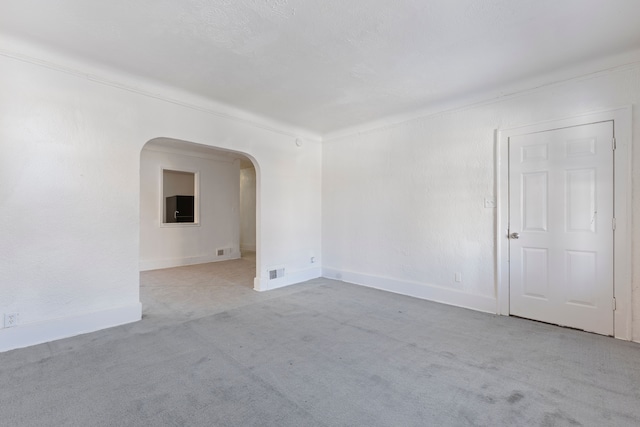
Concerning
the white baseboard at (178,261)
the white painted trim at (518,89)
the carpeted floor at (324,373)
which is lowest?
the carpeted floor at (324,373)

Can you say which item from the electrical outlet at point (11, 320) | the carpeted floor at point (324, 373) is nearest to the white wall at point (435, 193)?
the carpeted floor at point (324, 373)

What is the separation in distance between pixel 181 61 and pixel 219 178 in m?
4.77

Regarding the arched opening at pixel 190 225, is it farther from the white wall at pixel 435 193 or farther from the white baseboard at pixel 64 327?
the white wall at pixel 435 193

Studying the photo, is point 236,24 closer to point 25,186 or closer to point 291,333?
point 25,186

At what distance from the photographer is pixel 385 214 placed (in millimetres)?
4496

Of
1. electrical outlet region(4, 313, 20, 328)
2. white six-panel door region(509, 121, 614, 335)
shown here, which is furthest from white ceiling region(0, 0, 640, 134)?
electrical outlet region(4, 313, 20, 328)

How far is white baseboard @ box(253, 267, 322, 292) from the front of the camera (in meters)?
4.40

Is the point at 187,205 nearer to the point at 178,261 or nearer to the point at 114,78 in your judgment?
the point at 178,261

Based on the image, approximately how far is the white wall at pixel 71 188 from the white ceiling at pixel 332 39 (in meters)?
0.33

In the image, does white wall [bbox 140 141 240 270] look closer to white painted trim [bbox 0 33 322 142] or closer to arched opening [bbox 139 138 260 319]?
arched opening [bbox 139 138 260 319]

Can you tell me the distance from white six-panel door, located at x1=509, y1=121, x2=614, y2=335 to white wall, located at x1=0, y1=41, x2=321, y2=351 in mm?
3985

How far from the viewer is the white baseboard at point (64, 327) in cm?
248

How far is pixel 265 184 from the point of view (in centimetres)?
452

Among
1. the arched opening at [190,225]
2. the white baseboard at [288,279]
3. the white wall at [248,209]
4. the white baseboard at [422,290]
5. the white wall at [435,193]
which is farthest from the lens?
the white wall at [248,209]
